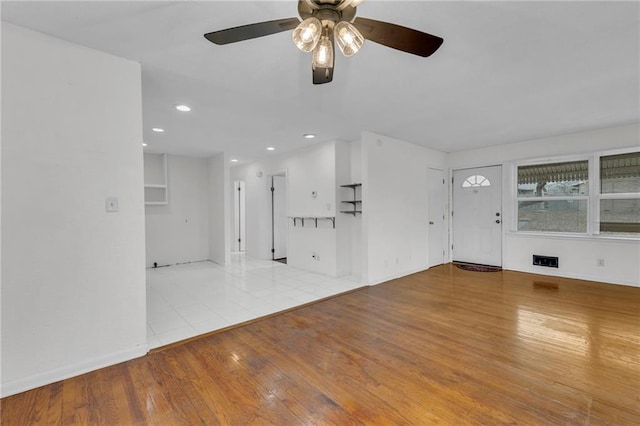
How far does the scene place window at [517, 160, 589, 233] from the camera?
177 inches

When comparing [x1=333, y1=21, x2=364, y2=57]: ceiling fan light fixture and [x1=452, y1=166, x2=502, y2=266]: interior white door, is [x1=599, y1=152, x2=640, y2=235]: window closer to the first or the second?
[x1=452, y1=166, x2=502, y2=266]: interior white door

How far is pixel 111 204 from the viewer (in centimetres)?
211

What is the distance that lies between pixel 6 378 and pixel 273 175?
16.4ft

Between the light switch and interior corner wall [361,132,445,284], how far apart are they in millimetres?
3094

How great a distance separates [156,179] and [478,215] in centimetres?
677

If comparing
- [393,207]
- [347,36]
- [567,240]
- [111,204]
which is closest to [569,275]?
[567,240]

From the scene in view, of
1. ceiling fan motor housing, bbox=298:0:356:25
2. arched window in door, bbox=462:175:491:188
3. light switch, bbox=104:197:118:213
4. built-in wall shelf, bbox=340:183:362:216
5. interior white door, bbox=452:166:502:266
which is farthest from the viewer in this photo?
arched window in door, bbox=462:175:491:188

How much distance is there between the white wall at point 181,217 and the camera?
5.70 meters

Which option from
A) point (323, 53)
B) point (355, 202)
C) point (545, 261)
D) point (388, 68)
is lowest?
point (545, 261)

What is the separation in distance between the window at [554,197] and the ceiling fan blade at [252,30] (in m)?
5.43

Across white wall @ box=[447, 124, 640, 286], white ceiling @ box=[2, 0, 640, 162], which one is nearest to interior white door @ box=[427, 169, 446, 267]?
white wall @ box=[447, 124, 640, 286]

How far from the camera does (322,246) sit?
492 centimetres

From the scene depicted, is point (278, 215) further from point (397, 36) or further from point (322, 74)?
point (397, 36)

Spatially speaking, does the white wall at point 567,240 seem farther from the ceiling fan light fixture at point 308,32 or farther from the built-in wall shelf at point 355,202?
the ceiling fan light fixture at point 308,32
